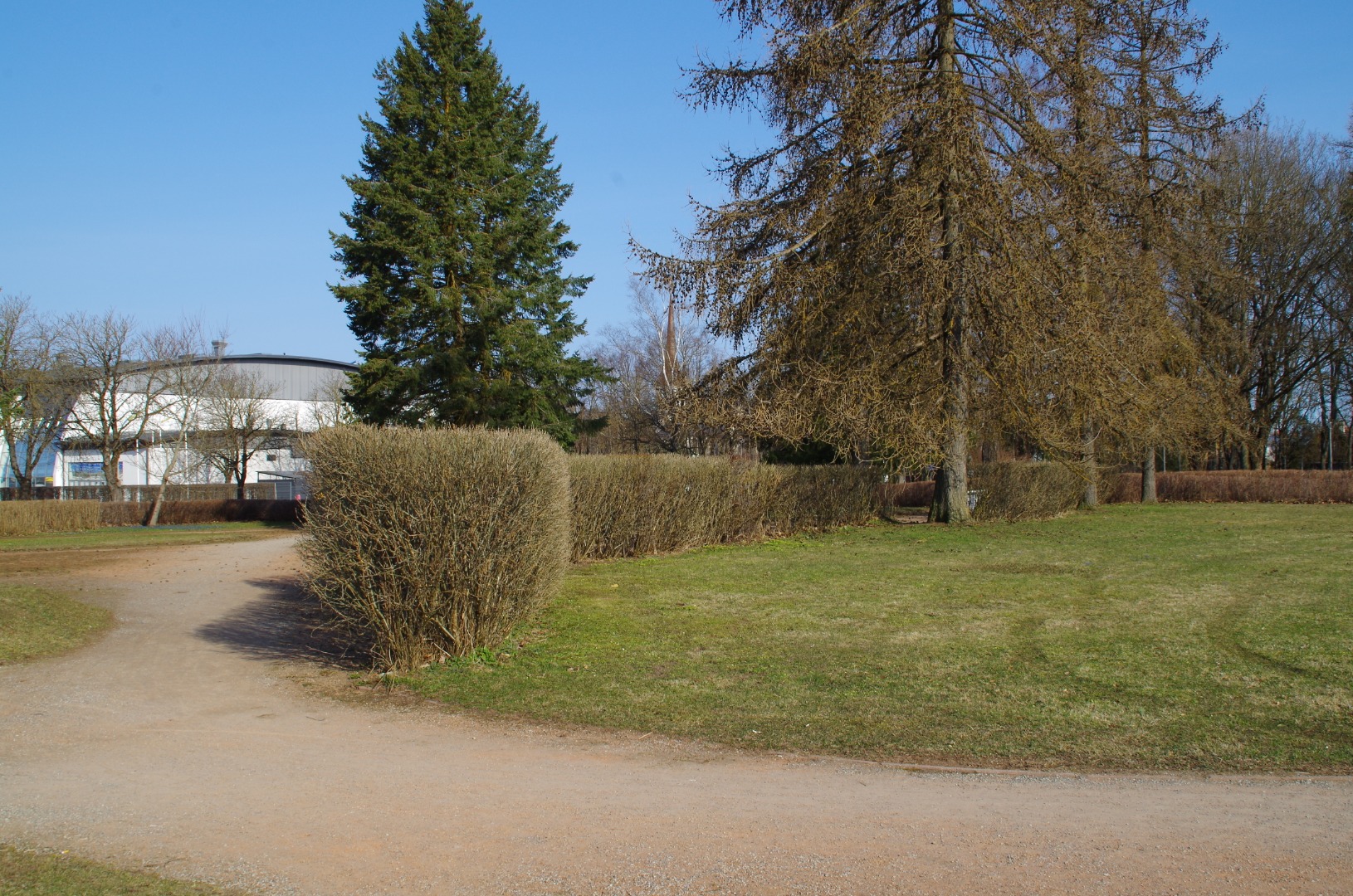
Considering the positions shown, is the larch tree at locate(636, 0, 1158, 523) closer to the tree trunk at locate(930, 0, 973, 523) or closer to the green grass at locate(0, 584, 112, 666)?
the tree trunk at locate(930, 0, 973, 523)

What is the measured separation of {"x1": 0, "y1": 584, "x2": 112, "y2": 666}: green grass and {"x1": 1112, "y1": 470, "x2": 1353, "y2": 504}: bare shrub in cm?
3184

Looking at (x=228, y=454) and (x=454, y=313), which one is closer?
(x=454, y=313)

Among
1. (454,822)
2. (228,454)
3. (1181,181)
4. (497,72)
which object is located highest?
(497,72)

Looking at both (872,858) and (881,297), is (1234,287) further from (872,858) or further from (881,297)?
(872,858)

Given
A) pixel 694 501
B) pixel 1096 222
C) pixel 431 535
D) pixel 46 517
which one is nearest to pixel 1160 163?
pixel 1096 222

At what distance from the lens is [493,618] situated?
29.5 feet

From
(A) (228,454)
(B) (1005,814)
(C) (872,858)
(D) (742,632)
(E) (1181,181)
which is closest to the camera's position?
(C) (872,858)

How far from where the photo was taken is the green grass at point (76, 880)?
4.04m

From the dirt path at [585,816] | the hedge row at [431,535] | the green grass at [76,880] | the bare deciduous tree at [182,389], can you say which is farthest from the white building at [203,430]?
the green grass at [76,880]

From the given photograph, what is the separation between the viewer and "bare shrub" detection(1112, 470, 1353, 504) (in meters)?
30.8

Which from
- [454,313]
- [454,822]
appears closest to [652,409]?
[454,313]

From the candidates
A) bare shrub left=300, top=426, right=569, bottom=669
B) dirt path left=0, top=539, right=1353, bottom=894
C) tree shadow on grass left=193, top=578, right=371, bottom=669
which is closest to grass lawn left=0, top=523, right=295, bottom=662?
tree shadow on grass left=193, top=578, right=371, bottom=669

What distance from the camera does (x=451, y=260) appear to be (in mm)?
27938

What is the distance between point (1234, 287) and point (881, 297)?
20716 mm
